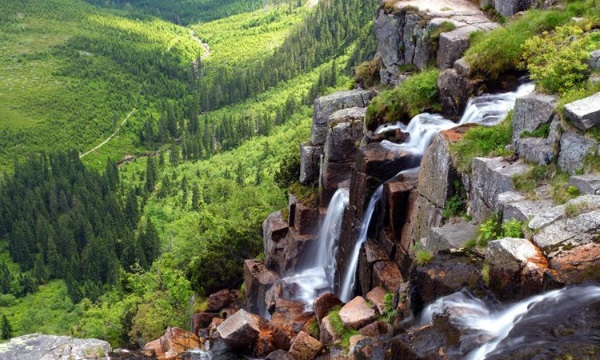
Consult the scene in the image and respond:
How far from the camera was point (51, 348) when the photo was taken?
25.2m

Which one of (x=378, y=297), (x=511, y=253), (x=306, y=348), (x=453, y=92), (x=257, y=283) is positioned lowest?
(x=257, y=283)

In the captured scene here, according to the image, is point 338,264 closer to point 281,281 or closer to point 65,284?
point 281,281

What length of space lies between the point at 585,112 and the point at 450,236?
5.54 meters

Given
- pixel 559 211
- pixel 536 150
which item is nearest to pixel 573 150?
pixel 536 150

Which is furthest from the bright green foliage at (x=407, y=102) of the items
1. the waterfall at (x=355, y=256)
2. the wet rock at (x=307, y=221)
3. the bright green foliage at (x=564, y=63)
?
the wet rock at (x=307, y=221)

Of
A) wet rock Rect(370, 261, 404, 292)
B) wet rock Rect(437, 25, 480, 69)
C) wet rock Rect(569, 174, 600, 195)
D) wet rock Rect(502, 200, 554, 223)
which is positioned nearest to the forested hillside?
wet rock Rect(437, 25, 480, 69)

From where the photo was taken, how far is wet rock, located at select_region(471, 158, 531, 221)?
746 inches

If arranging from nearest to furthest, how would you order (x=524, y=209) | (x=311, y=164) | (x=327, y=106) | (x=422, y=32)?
(x=524, y=209) → (x=422, y=32) → (x=327, y=106) → (x=311, y=164)

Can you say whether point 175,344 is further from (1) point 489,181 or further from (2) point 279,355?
(1) point 489,181

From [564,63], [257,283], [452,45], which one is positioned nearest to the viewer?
[564,63]

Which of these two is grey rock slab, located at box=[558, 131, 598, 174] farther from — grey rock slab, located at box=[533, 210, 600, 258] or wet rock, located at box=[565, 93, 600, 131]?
grey rock slab, located at box=[533, 210, 600, 258]

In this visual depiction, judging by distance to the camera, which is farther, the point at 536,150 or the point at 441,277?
the point at 536,150

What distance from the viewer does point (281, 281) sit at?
34.0 metres

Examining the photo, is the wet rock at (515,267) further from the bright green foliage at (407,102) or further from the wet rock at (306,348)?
the bright green foliage at (407,102)
